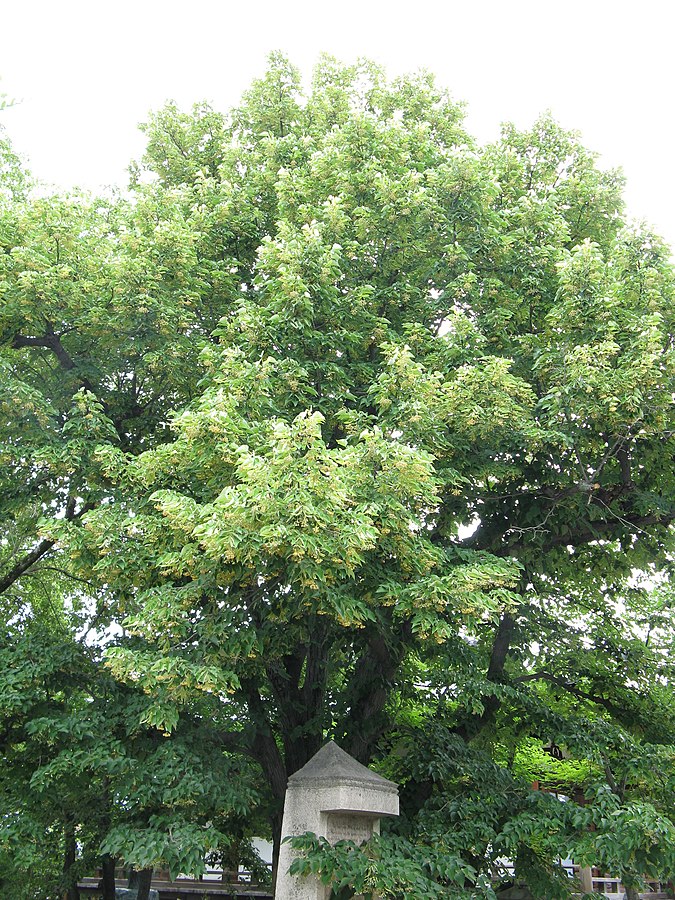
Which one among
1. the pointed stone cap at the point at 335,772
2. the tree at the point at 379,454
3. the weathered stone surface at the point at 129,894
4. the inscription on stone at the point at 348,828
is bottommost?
the weathered stone surface at the point at 129,894

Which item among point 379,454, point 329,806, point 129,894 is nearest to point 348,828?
point 329,806

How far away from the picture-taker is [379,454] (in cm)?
718

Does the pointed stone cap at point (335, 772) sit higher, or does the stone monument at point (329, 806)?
the pointed stone cap at point (335, 772)

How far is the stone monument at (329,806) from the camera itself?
760cm

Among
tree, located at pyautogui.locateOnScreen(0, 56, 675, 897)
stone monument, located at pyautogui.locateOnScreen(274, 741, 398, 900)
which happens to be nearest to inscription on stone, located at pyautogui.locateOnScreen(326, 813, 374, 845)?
stone monument, located at pyautogui.locateOnScreen(274, 741, 398, 900)

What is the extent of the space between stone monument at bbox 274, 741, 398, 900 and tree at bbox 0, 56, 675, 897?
45 centimetres

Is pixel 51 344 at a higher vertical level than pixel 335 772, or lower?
higher

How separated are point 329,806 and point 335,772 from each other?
31 cm

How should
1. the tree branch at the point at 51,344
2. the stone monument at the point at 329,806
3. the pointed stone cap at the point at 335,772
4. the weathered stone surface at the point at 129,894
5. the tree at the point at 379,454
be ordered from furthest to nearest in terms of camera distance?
1. the weathered stone surface at the point at 129,894
2. the tree branch at the point at 51,344
3. the pointed stone cap at the point at 335,772
4. the stone monument at the point at 329,806
5. the tree at the point at 379,454

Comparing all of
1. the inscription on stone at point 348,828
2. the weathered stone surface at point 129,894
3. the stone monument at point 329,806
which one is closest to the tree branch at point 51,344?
the stone monument at point 329,806

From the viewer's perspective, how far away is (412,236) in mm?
9938

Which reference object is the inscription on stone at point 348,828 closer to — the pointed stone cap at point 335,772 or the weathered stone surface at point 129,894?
the pointed stone cap at point 335,772

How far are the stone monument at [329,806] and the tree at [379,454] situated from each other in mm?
451

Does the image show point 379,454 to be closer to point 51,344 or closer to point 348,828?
point 348,828
